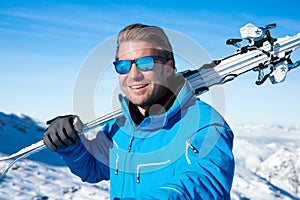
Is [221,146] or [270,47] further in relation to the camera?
[270,47]

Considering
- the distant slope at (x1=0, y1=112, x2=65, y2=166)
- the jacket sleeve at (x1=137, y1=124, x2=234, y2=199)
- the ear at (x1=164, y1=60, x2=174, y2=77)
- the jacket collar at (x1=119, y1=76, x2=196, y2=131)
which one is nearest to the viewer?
the jacket sleeve at (x1=137, y1=124, x2=234, y2=199)

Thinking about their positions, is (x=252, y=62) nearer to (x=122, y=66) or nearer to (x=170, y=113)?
(x=170, y=113)

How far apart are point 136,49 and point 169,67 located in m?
0.30

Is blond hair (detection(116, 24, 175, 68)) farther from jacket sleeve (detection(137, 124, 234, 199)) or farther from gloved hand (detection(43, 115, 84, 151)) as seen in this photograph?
jacket sleeve (detection(137, 124, 234, 199))

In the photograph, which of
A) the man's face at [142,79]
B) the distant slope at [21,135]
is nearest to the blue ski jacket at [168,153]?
the man's face at [142,79]

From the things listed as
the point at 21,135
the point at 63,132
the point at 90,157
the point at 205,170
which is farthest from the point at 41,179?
the point at 205,170

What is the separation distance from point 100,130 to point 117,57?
0.70 meters

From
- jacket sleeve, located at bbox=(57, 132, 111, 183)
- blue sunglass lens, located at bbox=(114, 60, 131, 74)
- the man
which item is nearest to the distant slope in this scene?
jacket sleeve, located at bbox=(57, 132, 111, 183)

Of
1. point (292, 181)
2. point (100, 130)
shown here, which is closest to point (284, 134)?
point (292, 181)

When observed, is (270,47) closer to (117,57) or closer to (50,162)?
(117,57)

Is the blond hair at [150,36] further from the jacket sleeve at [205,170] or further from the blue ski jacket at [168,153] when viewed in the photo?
the jacket sleeve at [205,170]

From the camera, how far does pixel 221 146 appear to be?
91.3 inches

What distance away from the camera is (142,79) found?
2.86 metres

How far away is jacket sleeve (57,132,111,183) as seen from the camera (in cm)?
339
